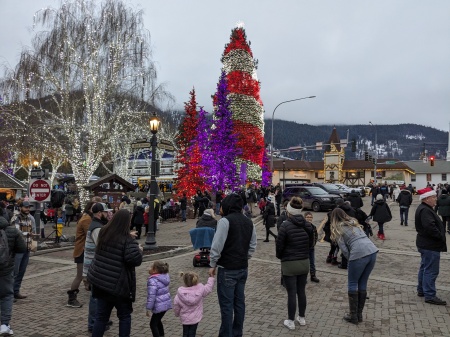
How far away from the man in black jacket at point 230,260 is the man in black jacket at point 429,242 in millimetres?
3624

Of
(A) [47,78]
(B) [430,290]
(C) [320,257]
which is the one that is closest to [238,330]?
(B) [430,290]

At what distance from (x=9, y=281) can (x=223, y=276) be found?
3.01 m

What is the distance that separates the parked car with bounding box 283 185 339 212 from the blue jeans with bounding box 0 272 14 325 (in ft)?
61.5

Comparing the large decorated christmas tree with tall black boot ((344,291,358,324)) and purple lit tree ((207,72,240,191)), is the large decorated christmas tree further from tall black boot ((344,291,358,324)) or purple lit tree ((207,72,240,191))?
tall black boot ((344,291,358,324))

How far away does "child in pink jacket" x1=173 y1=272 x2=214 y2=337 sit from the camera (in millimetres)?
4633

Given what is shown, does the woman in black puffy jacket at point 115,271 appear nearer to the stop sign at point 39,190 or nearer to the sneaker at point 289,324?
the sneaker at point 289,324

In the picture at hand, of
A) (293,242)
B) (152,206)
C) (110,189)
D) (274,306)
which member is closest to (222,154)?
(110,189)

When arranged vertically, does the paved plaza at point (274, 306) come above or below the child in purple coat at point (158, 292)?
below

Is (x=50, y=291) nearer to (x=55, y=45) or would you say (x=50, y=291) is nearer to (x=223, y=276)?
(x=223, y=276)

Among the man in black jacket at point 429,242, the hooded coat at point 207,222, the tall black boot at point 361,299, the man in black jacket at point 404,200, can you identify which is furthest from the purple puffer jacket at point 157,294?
the man in black jacket at point 404,200

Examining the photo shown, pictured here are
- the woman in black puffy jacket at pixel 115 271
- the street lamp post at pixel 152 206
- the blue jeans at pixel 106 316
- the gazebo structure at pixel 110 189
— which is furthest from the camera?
the gazebo structure at pixel 110 189

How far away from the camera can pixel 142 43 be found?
21391mm

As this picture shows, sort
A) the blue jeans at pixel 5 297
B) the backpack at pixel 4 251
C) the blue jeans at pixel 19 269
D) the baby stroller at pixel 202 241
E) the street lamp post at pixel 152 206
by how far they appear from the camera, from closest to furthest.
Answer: the backpack at pixel 4 251 < the blue jeans at pixel 5 297 < the blue jeans at pixel 19 269 < the baby stroller at pixel 202 241 < the street lamp post at pixel 152 206

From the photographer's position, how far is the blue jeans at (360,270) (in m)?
5.50
